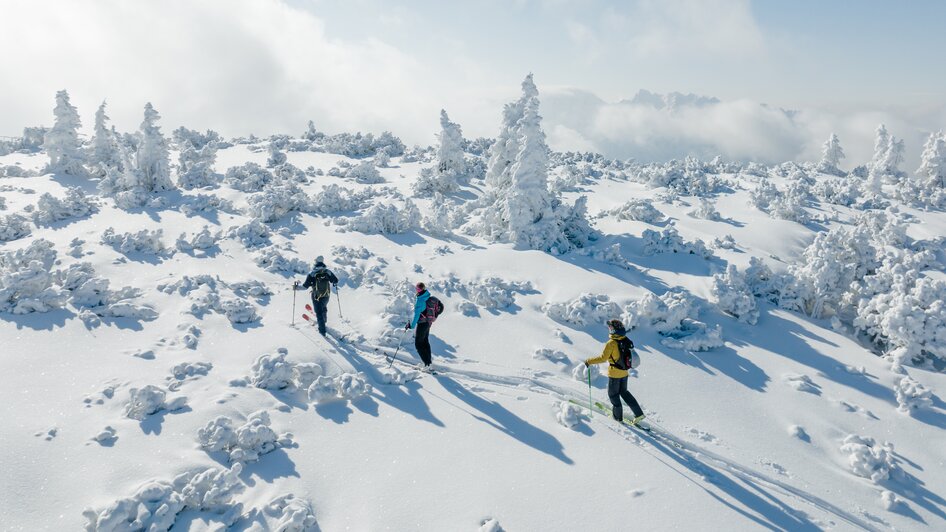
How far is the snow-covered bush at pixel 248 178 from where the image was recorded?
Answer: 23047mm

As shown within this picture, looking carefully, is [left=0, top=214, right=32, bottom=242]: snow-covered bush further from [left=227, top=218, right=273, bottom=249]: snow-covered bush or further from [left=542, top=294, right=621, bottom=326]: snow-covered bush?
[left=542, top=294, right=621, bottom=326]: snow-covered bush

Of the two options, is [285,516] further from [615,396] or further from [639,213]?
[639,213]

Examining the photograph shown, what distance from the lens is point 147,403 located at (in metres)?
7.70

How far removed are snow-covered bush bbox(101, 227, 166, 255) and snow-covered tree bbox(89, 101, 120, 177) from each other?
47.0 feet

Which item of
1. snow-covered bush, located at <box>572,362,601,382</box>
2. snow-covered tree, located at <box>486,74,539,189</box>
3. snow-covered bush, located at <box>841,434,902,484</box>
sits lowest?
snow-covered bush, located at <box>841,434,902,484</box>

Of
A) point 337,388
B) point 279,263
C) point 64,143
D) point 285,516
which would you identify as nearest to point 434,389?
point 337,388

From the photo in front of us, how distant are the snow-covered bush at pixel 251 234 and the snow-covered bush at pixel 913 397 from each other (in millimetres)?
18716

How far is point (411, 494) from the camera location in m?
6.50

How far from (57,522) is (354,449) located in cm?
363

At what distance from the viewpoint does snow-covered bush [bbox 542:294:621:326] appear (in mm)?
12617

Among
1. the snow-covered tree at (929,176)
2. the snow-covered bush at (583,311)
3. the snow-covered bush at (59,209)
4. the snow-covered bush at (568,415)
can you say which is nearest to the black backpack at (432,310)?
the snow-covered bush at (568,415)

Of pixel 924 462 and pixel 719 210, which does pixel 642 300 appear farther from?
pixel 719 210

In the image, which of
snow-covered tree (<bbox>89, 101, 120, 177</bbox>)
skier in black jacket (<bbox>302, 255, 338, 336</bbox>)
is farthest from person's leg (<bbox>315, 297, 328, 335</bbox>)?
snow-covered tree (<bbox>89, 101, 120, 177</bbox>)

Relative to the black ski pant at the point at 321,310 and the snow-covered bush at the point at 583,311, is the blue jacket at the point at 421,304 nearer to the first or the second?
the black ski pant at the point at 321,310
